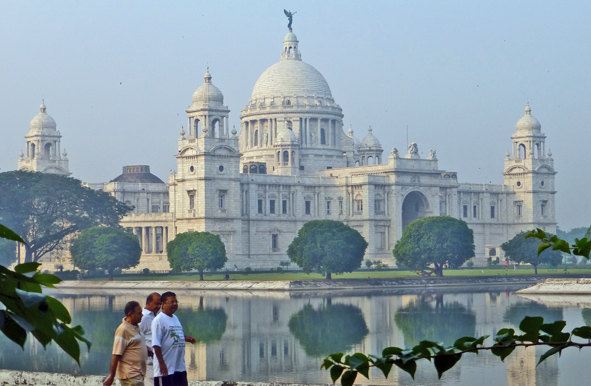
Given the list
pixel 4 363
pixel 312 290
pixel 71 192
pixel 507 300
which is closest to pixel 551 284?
pixel 507 300

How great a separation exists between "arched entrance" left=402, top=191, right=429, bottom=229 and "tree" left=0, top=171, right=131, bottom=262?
28613 millimetres

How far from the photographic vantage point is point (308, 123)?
114 metres

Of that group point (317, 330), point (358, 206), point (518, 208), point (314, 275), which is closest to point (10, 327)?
point (317, 330)

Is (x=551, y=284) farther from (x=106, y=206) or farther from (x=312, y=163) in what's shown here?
(x=312, y=163)

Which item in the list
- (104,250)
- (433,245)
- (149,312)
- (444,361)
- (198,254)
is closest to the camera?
(444,361)

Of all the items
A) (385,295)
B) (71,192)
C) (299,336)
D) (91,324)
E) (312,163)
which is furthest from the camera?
(312,163)

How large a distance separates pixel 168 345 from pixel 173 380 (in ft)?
1.25

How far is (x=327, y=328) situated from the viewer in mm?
42000

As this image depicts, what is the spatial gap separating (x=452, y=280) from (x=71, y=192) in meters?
28.7

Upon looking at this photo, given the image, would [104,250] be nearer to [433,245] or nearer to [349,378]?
[433,245]

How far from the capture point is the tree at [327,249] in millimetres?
79812

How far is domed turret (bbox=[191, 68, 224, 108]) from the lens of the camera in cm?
9725

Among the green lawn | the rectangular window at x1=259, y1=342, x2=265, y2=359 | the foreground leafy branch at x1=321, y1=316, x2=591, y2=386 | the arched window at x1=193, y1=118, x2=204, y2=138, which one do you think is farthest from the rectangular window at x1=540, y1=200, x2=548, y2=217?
the foreground leafy branch at x1=321, y1=316, x2=591, y2=386

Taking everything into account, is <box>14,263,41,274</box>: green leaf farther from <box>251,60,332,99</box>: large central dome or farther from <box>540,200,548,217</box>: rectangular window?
<box>540,200,548,217</box>: rectangular window
